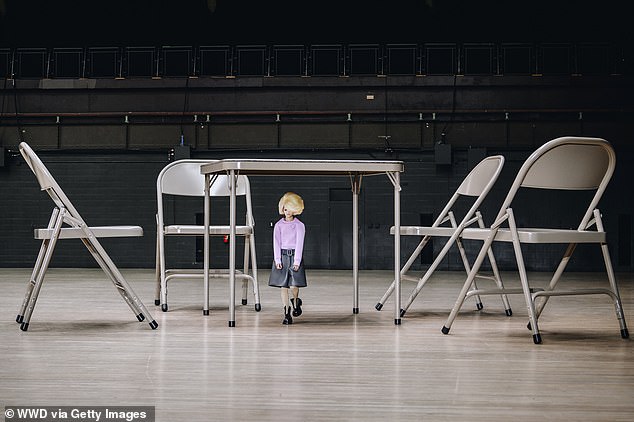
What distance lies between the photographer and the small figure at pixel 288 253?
12.9 feet

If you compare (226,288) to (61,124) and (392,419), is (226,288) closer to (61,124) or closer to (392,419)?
(392,419)

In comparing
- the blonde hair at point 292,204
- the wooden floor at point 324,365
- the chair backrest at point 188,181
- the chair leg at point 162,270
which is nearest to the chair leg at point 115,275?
the wooden floor at point 324,365

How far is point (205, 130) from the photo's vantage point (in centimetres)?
1105

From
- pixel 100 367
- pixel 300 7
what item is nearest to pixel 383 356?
pixel 100 367

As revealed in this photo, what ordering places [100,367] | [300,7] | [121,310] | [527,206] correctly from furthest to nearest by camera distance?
[300,7] → [527,206] → [121,310] → [100,367]

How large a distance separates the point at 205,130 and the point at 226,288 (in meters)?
5.03

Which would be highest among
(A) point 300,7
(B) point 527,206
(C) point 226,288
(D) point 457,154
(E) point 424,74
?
(A) point 300,7

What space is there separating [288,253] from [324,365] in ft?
4.72

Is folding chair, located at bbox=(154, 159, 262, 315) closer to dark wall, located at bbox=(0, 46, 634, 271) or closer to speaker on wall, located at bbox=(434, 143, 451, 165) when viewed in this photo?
dark wall, located at bbox=(0, 46, 634, 271)

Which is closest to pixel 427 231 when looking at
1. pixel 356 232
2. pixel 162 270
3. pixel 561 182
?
pixel 356 232

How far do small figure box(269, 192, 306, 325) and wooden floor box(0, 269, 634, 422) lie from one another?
0.72 ft

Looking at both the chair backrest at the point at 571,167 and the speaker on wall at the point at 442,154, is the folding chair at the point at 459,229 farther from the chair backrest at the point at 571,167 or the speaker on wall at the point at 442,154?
the speaker on wall at the point at 442,154

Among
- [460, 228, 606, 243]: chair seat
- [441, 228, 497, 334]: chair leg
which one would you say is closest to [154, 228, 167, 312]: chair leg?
[441, 228, 497, 334]: chair leg

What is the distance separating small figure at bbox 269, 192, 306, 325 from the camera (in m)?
3.92
